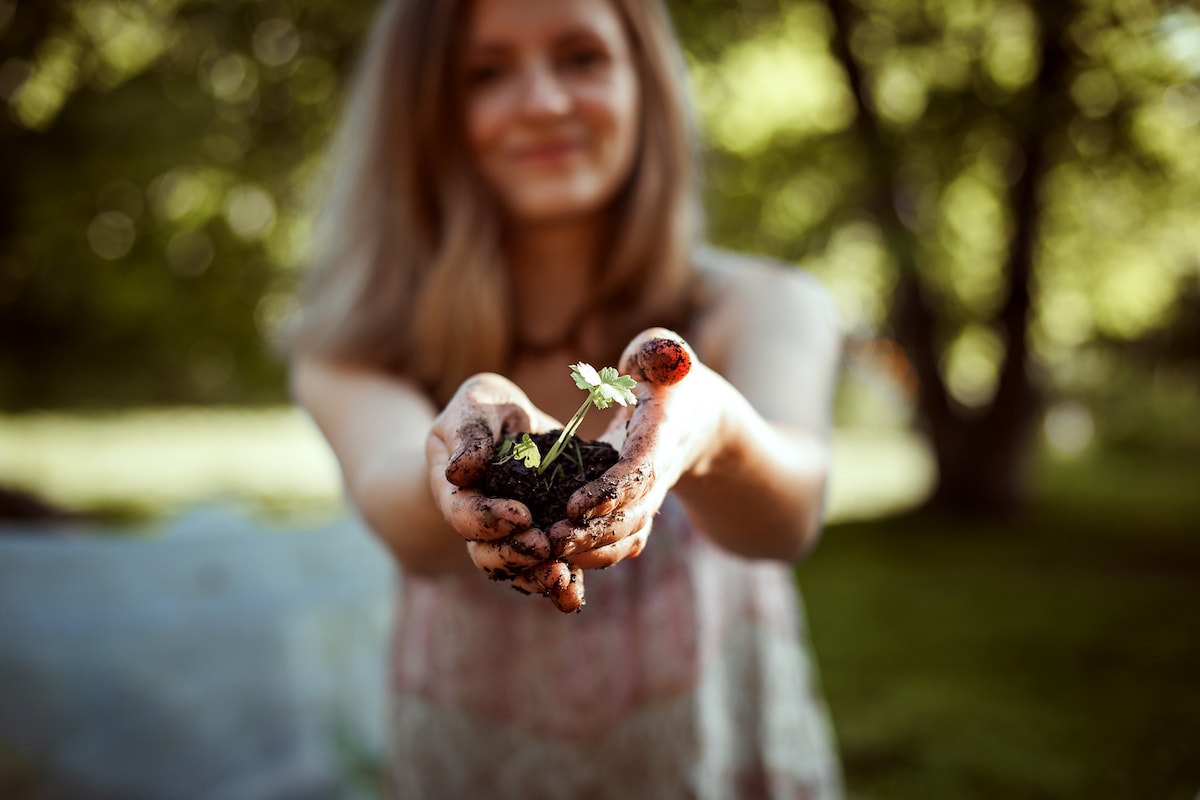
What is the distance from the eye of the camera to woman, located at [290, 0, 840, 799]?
2.34 meters

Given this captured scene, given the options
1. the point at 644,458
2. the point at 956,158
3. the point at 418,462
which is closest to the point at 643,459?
the point at 644,458

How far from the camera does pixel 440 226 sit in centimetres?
274

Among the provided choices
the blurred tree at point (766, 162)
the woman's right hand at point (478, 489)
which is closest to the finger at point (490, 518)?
the woman's right hand at point (478, 489)

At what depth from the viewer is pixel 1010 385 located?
10109mm

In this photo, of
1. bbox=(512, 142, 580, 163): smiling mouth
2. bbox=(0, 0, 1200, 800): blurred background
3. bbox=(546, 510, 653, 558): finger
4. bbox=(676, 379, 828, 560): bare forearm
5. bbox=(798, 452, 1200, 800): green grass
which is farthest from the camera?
bbox=(798, 452, 1200, 800): green grass

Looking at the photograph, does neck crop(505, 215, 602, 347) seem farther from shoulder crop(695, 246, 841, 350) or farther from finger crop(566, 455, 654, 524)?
finger crop(566, 455, 654, 524)

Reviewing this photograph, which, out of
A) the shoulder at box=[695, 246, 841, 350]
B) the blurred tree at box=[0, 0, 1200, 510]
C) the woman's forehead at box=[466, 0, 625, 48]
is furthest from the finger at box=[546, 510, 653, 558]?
the blurred tree at box=[0, 0, 1200, 510]

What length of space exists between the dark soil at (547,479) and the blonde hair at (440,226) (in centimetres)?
109

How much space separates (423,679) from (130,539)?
8.42 ft

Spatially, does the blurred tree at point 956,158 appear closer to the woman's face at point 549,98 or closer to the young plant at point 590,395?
the woman's face at point 549,98

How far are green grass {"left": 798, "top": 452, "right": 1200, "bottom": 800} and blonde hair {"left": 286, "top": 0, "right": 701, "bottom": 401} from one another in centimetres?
A: 352

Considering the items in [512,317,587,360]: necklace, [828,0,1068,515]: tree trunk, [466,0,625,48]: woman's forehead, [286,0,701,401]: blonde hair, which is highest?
[466,0,625,48]: woman's forehead

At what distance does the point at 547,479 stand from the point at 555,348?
1.27 meters

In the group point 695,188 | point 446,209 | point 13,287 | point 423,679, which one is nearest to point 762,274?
point 695,188
